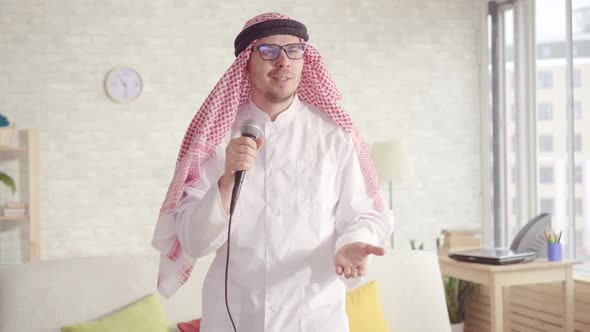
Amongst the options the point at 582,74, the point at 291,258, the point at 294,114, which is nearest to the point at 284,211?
the point at 291,258

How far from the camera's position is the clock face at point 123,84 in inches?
236

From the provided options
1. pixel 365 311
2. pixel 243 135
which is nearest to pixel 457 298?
pixel 365 311

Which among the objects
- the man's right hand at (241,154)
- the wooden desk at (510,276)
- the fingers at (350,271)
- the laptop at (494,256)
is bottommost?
the wooden desk at (510,276)

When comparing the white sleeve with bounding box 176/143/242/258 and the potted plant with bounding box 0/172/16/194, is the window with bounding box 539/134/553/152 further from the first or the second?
the white sleeve with bounding box 176/143/242/258

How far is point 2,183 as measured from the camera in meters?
5.84

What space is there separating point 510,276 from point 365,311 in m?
1.16

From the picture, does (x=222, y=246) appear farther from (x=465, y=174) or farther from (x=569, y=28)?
(x=465, y=174)

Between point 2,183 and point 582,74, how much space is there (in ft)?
14.2

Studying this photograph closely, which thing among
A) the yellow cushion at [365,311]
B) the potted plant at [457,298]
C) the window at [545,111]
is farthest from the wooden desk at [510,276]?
the window at [545,111]

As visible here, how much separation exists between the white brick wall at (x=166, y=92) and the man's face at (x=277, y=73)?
425 cm

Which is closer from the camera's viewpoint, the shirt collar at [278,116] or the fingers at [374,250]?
the fingers at [374,250]

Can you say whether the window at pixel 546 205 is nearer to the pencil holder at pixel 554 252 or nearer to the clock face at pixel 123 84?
the pencil holder at pixel 554 252

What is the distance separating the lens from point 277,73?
1.94 metres

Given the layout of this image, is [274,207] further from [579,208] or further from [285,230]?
[579,208]
